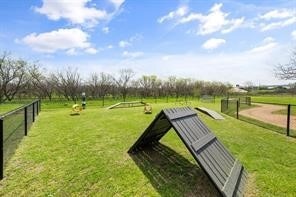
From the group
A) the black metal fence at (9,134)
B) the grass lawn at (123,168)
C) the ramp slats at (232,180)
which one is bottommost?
the grass lawn at (123,168)

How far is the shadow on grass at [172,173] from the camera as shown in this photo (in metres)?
5.03

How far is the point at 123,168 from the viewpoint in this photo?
6121mm

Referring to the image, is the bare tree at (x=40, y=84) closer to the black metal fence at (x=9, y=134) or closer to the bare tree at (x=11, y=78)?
the bare tree at (x=11, y=78)

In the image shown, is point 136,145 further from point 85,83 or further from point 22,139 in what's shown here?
point 85,83

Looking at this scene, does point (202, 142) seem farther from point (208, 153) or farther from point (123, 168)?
point (123, 168)

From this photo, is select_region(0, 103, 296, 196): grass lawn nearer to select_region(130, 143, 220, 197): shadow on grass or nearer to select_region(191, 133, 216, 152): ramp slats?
select_region(130, 143, 220, 197): shadow on grass

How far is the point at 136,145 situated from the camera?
7055 mm

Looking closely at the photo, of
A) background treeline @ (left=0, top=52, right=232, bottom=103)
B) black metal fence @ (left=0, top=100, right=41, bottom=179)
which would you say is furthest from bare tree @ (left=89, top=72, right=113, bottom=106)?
black metal fence @ (left=0, top=100, right=41, bottom=179)

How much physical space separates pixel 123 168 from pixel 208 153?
6.24ft

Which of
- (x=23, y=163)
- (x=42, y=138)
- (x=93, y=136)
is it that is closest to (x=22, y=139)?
(x=42, y=138)

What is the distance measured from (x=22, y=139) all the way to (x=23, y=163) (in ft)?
10.2

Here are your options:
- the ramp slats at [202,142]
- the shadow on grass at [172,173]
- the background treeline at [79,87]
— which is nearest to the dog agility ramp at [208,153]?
the ramp slats at [202,142]

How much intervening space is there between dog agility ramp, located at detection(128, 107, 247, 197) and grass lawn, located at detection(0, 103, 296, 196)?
37 centimetres

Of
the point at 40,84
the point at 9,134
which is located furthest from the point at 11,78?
the point at 9,134
